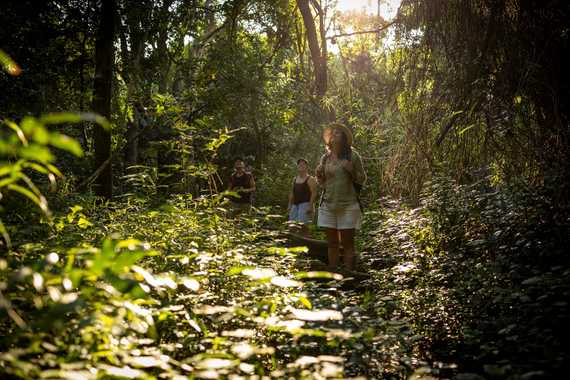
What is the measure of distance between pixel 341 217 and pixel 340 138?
116 centimetres

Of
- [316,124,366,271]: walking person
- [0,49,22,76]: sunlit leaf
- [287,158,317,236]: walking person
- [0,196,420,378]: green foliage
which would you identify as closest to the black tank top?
[287,158,317,236]: walking person

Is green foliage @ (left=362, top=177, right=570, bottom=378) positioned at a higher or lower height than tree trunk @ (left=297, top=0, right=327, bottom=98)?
lower

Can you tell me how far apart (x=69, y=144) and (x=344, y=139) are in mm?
5925

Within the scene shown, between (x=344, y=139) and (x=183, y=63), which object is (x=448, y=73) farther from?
(x=183, y=63)

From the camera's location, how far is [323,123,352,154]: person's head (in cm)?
722

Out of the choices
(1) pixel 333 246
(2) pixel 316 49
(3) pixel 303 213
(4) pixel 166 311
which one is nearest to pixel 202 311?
(4) pixel 166 311

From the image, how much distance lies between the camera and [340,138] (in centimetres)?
723

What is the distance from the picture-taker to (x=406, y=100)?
667cm

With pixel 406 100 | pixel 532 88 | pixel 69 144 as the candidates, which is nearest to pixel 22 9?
pixel 406 100

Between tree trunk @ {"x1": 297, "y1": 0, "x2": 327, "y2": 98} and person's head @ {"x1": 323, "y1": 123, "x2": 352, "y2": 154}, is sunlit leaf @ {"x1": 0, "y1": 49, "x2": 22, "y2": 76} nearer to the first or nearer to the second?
person's head @ {"x1": 323, "y1": 123, "x2": 352, "y2": 154}

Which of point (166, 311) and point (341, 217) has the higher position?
point (341, 217)

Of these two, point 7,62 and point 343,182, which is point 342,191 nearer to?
point 343,182

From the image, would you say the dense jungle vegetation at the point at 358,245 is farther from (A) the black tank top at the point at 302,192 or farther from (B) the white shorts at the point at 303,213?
(A) the black tank top at the point at 302,192

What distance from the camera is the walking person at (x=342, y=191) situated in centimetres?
716
